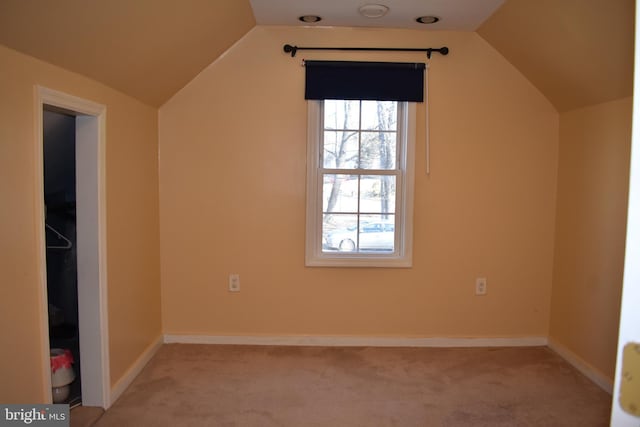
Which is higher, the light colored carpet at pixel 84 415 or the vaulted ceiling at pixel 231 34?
the vaulted ceiling at pixel 231 34

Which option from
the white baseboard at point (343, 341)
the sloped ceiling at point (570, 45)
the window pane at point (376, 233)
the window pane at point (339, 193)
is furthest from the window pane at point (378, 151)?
the white baseboard at point (343, 341)

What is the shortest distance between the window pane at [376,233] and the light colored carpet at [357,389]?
807 millimetres

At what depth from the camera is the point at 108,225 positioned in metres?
2.37

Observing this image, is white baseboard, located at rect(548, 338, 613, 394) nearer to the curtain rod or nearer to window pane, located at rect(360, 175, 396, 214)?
window pane, located at rect(360, 175, 396, 214)

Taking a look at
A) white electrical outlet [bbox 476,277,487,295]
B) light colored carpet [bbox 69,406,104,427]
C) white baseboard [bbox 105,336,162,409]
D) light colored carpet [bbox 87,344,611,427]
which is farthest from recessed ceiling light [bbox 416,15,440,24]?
light colored carpet [bbox 69,406,104,427]

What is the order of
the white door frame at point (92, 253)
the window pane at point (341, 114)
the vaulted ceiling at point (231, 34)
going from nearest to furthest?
1. the vaulted ceiling at point (231, 34)
2. the white door frame at point (92, 253)
3. the window pane at point (341, 114)

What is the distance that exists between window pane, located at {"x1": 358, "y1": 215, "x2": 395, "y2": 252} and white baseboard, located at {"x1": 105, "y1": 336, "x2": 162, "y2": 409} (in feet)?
5.68

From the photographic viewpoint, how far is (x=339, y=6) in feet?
8.88

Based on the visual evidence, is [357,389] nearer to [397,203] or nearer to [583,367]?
[397,203]

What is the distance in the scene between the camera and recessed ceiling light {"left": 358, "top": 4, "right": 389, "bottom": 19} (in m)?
2.70

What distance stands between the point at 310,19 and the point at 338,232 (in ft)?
5.25

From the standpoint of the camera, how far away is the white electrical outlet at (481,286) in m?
3.27

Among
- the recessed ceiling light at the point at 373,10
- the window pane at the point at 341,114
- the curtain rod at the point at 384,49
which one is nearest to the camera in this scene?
the recessed ceiling light at the point at 373,10

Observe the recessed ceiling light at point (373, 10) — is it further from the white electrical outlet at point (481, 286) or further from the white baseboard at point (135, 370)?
the white baseboard at point (135, 370)
